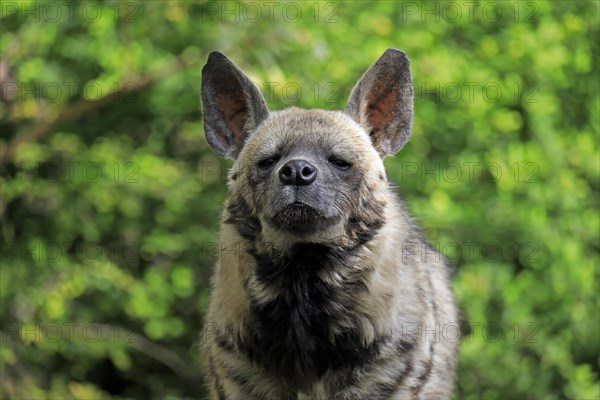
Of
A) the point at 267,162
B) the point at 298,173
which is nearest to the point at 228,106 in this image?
the point at 267,162

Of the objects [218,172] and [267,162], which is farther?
[218,172]

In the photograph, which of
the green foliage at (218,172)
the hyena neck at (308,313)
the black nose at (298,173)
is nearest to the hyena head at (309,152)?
the black nose at (298,173)

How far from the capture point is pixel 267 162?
5.14 m

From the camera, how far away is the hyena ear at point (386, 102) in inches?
216

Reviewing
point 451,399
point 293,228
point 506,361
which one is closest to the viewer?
point 293,228

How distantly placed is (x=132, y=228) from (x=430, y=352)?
4.49m

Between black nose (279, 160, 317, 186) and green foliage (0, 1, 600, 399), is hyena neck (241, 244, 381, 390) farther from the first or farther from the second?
green foliage (0, 1, 600, 399)

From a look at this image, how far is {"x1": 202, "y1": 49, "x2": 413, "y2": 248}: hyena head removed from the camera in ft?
16.1

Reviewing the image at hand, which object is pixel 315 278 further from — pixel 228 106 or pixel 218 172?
pixel 218 172

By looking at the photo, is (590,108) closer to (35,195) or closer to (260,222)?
(35,195)

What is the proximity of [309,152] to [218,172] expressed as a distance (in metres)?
4.40

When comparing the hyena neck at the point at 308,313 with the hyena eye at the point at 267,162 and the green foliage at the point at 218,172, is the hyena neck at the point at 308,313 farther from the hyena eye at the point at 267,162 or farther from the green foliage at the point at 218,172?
the green foliage at the point at 218,172

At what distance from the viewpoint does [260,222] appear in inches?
200

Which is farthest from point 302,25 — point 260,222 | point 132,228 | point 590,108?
point 260,222
